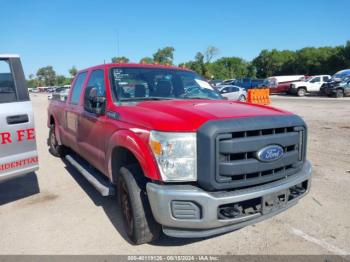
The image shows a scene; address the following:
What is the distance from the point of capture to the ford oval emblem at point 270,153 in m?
3.15

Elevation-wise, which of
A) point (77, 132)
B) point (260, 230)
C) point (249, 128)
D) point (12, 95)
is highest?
point (12, 95)

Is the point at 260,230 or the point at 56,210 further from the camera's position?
the point at 56,210

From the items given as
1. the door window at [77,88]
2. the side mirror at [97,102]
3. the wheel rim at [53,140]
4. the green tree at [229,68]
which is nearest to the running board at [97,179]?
the side mirror at [97,102]

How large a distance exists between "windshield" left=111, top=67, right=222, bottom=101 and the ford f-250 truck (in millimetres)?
113

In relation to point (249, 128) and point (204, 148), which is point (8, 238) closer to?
point (204, 148)

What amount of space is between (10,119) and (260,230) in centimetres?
312

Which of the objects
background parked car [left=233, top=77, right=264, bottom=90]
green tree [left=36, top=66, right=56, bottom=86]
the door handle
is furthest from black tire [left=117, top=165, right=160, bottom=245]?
green tree [left=36, top=66, right=56, bottom=86]

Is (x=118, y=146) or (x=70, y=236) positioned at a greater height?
(x=118, y=146)

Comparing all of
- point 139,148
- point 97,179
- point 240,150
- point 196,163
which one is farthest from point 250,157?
point 97,179

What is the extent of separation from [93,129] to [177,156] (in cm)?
193

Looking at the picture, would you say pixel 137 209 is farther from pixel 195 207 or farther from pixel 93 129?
pixel 93 129

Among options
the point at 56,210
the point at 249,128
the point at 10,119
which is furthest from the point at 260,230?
the point at 10,119

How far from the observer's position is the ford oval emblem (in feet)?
10.4

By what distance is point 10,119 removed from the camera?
3879mm
